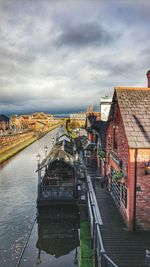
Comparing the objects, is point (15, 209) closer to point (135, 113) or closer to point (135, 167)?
point (135, 167)

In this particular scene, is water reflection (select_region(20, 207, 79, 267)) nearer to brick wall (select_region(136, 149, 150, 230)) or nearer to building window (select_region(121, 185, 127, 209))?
building window (select_region(121, 185, 127, 209))

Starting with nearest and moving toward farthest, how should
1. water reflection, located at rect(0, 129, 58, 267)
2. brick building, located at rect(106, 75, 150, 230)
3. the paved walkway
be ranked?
the paved walkway
brick building, located at rect(106, 75, 150, 230)
water reflection, located at rect(0, 129, 58, 267)

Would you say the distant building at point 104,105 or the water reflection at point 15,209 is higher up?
the distant building at point 104,105

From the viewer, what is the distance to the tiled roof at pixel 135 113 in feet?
34.5

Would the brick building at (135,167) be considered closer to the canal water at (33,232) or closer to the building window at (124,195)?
the building window at (124,195)

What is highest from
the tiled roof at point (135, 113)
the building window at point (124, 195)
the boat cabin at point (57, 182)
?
the tiled roof at point (135, 113)

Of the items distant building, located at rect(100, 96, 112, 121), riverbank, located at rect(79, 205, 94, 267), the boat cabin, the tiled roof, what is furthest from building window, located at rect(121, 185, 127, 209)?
distant building, located at rect(100, 96, 112, 121)

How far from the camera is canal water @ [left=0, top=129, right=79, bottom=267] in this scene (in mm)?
12102

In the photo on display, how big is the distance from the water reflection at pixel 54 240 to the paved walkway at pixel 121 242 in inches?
110

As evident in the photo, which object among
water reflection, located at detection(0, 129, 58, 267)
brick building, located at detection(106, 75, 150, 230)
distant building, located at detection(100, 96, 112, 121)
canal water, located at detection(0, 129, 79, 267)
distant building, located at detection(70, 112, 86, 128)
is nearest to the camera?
brick building, located at detection(106, 75, 150, 230)

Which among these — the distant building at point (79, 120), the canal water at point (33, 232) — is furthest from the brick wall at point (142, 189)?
the distant building at point (79, 120)

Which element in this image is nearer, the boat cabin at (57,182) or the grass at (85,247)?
the grass at (85,247)

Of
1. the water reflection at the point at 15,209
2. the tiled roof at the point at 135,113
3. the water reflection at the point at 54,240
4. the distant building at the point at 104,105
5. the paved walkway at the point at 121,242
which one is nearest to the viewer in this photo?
the paved walkway at the point at 121,242

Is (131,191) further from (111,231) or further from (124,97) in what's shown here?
(124,97)
